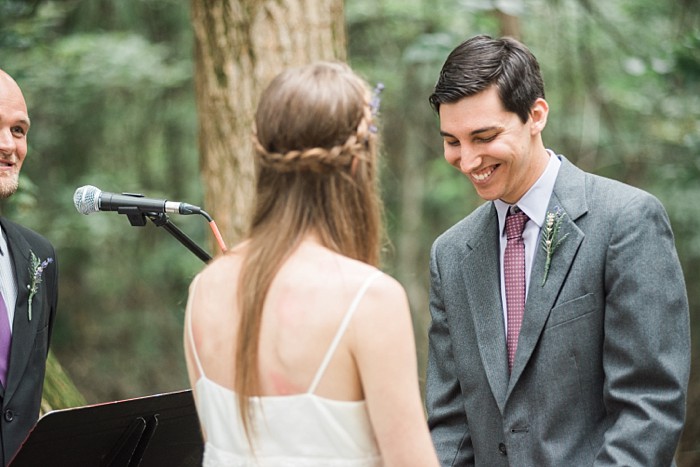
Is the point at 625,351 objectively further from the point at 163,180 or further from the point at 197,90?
the point at 163,180

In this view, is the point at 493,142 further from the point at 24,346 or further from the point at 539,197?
the point at 24,346

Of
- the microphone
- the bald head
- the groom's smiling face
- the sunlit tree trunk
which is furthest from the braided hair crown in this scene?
the sunlit tree trunk

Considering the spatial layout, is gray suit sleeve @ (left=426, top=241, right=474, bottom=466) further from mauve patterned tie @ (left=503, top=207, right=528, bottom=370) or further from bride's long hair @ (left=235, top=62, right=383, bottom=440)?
bride's long hair @ (left=235, top=62, right=383, bottom=440)

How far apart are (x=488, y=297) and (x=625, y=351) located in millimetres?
509

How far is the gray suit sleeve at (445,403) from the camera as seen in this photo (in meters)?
2.96

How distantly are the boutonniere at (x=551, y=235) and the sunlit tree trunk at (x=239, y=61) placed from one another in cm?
238

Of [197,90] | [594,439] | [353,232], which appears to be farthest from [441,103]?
[197,90]

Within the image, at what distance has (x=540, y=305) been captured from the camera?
2684 mm

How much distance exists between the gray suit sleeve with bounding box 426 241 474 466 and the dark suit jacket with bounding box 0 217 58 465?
1.46 m

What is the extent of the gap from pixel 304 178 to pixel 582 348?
44.4 inches

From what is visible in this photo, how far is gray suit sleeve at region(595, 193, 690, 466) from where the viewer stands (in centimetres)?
248

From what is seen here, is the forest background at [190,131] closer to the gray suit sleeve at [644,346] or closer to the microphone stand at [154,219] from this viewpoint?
the microphone stand at [154,219]

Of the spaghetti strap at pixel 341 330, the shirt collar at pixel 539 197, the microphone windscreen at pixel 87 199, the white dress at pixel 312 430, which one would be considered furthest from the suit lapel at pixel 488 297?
the microphone windscreen at pixel 87 199

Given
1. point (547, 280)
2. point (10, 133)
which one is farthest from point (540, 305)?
point (10, 133)
